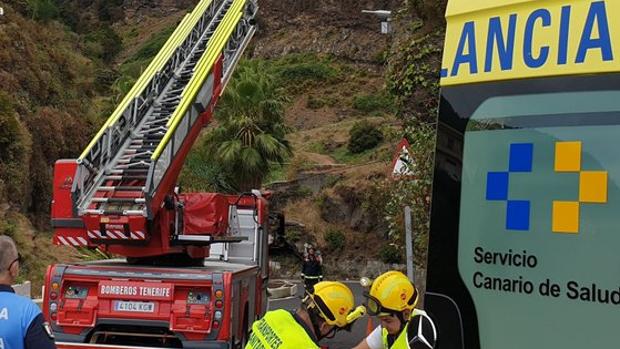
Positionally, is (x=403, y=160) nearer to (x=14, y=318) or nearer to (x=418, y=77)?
(x=418, y=77)

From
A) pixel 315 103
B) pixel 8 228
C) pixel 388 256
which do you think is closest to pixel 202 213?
pixel 8 228

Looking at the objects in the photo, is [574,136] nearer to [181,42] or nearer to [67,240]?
[67,240]

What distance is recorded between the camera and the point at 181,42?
1281 centimetres

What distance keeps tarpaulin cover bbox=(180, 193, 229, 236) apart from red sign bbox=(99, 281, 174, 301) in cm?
106

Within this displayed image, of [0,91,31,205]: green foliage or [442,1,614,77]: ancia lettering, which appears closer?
[442,1,614,77]: ancia lettering

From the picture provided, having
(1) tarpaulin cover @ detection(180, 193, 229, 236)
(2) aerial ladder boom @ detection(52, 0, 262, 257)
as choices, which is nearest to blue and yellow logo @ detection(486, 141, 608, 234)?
(2) aerial ladder boom @ detection(52, 0, 262, 257)

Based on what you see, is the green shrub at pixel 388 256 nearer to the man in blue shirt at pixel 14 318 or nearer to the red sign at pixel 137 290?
the red sign at pixel 137 290

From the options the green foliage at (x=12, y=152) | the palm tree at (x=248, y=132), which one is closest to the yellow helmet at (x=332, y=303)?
the green foliage at (x=12, y=152)

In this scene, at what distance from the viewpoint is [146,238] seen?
9.42 metres

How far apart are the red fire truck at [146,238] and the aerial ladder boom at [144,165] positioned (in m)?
0.01

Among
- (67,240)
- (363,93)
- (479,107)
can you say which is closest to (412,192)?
(67,240)

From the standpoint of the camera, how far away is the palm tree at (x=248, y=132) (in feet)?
90.5

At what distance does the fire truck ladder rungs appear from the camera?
953 centimetres

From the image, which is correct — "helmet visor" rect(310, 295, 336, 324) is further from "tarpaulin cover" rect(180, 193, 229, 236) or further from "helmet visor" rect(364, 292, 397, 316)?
"tarpaulin cover" rect(180, 193, 229, 236)
